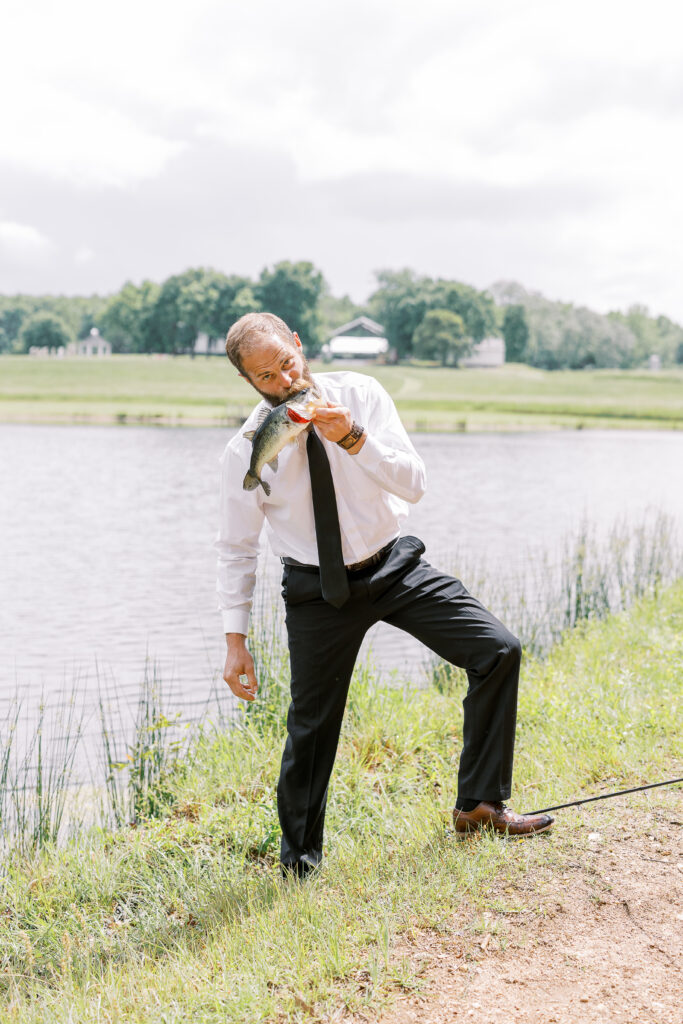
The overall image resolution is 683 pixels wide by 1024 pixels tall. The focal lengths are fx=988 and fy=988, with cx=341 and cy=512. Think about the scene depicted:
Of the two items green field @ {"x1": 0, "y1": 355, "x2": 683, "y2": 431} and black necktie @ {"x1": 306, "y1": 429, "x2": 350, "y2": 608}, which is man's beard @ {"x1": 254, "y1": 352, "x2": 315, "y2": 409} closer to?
black necktie @ {"x1": 306, "y1": 429, "x2": 350, "y2": 608}

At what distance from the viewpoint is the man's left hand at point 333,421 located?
10.7ft

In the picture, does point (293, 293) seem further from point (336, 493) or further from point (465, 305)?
point (336, 493)

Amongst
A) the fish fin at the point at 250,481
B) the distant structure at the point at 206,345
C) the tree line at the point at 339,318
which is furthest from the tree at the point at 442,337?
the fish fin at the point at 250,481

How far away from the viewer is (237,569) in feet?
12.8

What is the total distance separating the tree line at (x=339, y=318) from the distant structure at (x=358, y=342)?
1901 mm

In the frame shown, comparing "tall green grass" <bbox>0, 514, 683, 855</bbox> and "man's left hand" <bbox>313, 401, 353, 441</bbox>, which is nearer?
"man's left hand" <bbox>313, 401, 353, 441</bbox>

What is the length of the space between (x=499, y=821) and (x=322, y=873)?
740 mm

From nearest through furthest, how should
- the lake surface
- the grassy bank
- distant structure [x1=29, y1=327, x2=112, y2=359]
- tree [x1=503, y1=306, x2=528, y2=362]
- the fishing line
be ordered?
the grassy bank < the fishing line < the lake surface < tree [x1=503, y1=306, x2=528, y2=362] < distant structure [x1=29, y1=327, x2=112, y2=359]

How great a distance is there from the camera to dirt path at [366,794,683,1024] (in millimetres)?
2812

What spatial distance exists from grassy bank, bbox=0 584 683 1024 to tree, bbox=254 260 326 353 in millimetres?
95937

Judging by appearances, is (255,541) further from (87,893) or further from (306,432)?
(87,893)

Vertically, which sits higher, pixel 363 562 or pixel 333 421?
pixel 333 421

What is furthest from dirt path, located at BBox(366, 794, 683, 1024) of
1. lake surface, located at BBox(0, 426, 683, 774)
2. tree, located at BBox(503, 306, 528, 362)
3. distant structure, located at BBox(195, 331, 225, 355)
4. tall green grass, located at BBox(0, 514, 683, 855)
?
tree, located at BBox(503, 306, 528, 362)

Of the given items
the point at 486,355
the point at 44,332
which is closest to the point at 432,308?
the point at 486,355
